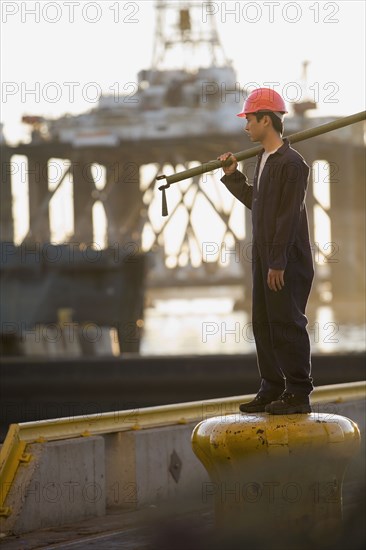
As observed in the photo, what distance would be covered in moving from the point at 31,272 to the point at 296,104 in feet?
211

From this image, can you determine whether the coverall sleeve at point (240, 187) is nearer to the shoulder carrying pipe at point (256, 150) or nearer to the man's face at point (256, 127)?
the shoulder carrying pipe at point (256, 150)

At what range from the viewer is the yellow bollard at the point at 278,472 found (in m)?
8.62

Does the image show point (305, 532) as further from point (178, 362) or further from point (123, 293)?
point (123, 293)

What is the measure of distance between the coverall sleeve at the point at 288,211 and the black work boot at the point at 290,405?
0.76 meters

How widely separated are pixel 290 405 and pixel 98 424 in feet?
8.98

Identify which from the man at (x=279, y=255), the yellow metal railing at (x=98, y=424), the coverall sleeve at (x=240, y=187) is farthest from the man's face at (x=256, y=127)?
the yellow metal railing at (x=98, y=424)

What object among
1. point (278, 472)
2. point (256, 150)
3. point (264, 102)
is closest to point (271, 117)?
point (264, 102)

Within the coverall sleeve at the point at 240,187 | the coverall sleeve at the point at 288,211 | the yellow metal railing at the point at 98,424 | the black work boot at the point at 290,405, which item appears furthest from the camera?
the yellow metal railing at the point at 98,424

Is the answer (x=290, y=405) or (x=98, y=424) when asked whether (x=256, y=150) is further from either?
(x=98, y=424)

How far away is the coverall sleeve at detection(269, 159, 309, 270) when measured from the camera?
337 inches

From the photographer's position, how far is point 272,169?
8.74m

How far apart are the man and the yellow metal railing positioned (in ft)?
6.77

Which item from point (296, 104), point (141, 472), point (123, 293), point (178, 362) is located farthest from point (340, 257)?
point (141, 472)

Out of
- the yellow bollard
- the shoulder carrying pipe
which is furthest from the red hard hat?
the yellow bollard
